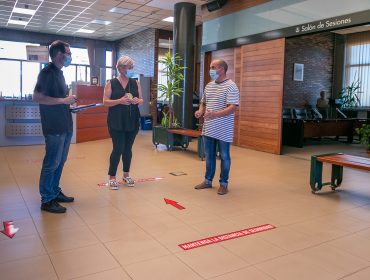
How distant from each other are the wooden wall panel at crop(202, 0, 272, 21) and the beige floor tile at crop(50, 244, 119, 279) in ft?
21.5

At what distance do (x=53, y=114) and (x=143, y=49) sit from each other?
10630mm

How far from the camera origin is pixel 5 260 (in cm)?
228

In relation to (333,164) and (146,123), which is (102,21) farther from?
(333,164)

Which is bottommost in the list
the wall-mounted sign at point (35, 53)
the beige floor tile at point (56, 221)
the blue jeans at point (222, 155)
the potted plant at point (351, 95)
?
the beige floor tile at point (56, 221)

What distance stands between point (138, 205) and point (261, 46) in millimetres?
5209

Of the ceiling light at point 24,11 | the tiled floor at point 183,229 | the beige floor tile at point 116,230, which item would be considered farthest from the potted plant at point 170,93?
the ceiling light at point 24,11

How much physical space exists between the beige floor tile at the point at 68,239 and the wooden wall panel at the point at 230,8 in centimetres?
634

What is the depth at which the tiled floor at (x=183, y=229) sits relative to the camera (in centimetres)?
222

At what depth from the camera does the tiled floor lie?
2.22m

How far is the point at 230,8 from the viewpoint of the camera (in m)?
8.33

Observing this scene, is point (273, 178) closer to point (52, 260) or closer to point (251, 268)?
point (251, 268)

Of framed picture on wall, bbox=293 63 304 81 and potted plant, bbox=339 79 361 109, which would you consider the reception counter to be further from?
potted plant, bbox=339 79 361 109

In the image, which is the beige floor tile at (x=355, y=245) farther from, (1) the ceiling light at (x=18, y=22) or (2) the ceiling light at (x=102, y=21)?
(1) the ceiling light at (x=18, y=22)

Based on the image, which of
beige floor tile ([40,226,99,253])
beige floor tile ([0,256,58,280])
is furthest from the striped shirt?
beige floor tile ([0,256,58,280])
